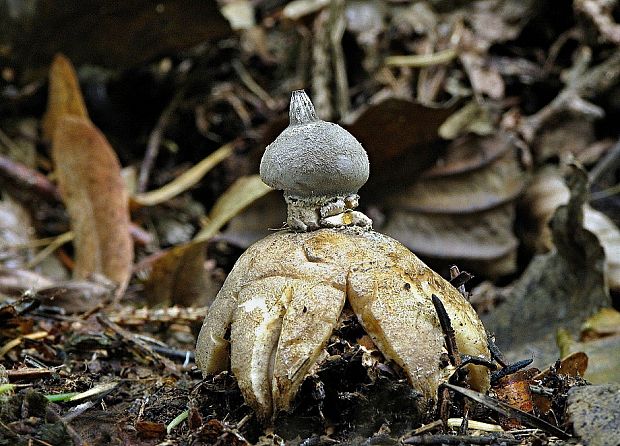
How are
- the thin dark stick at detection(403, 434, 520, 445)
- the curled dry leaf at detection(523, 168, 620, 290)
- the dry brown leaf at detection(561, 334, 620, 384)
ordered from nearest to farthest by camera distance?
1. the thin dark stick at detection(403, 434, 520, 445)
2. the dry brown leaf at detection(561, 334, 620, 384)
3. the curled dry leaf at detection(523, 168, 620, 290)

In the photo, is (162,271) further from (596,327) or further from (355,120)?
(596,327)

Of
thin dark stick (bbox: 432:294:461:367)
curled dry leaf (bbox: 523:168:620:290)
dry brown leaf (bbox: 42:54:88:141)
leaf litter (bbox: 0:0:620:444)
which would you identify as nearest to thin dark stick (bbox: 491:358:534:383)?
leaf litter (bbox: 0:0:620:444)

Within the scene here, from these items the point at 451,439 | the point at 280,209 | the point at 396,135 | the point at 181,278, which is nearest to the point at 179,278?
the point at 181,278

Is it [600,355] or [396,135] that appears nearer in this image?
[600,355]

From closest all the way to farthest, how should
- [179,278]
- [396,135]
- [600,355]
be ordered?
[600,355]
[179,278]
[396,135]

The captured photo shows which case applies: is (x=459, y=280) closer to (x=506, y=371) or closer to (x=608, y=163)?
(x=506, y=371)

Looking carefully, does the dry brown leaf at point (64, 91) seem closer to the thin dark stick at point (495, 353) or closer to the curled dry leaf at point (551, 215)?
the curled dry leaf at point (551, 215)

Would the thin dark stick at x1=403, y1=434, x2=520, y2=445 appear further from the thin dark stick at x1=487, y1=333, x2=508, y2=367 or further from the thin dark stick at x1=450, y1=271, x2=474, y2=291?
the thin dark stick at x1=450, y1=271, x2=474, y2=291

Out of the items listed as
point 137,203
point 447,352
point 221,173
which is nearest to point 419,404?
point 447,352
